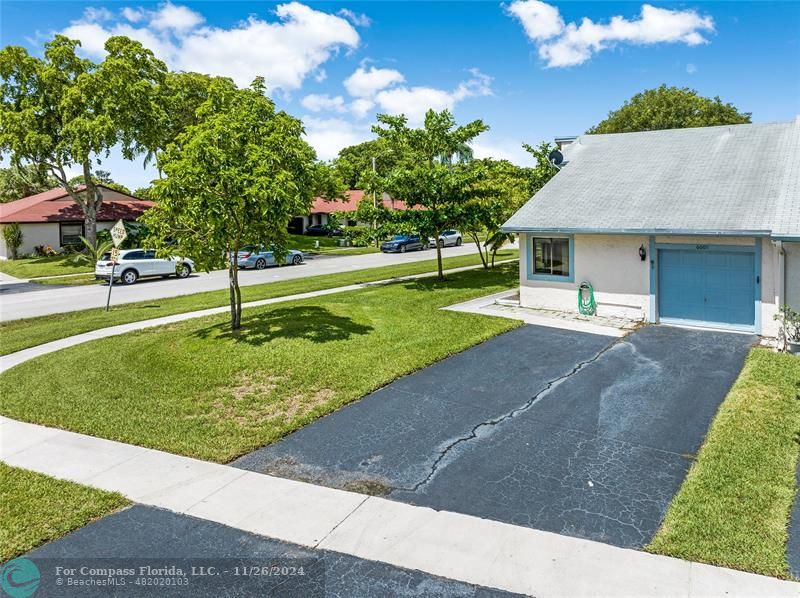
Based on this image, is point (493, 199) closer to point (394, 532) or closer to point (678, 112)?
point (394, 532)

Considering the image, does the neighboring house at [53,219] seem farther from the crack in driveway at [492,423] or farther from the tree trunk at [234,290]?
the crack in driveway at [492,423]

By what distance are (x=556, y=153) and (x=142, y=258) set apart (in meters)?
21.3

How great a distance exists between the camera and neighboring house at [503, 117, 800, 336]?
46.6ft

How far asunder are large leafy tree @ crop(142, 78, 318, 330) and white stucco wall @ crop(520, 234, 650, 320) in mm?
8180

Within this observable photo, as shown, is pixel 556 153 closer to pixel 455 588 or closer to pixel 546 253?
pixel 546 253

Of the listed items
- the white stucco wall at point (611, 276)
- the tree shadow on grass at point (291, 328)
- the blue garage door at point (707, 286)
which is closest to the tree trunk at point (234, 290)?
the tree shadow on grass at point (291, 328)

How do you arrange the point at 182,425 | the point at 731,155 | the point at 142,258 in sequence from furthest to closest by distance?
the point at 142,258, the point at 731,155, the point at 182,425

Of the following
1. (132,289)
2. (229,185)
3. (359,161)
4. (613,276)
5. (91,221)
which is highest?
(359,161)

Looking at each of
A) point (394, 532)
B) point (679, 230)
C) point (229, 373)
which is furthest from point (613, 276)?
point (394, 532)

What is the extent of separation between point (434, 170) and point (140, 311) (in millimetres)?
11835

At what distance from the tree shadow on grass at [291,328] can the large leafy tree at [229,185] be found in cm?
68

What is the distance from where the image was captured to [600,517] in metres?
6.59

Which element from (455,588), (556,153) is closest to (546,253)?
(556,153)

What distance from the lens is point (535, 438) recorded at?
8797mm
